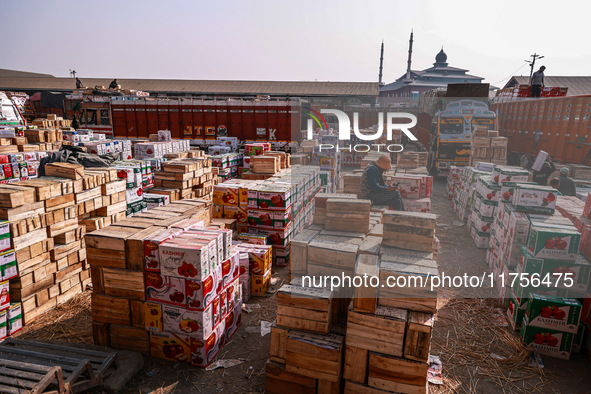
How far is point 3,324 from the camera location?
570 cm

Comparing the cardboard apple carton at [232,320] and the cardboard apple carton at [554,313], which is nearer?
the cardboard apple carton at [554,313]

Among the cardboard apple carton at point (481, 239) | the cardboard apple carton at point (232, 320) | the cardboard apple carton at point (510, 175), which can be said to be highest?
the cardboard apple carton at point (510, 175)

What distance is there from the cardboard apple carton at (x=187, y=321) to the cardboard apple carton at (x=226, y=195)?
13.0ft

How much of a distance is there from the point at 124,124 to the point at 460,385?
2067cm

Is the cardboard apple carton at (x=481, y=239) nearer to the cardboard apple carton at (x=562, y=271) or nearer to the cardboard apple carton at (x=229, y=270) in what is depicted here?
the cardboard apple carton at (x=562, y=271)

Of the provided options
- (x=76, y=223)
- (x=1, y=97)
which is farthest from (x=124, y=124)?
(x=76, y=223)

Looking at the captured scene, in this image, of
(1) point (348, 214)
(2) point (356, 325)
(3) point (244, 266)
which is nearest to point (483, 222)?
(1) point (348, 214)

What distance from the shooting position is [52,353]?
4863 mm

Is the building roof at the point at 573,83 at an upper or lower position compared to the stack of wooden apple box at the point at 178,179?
upper

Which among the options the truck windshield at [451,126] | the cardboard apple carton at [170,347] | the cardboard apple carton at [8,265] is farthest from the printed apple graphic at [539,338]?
the truck windshield at [451,126]

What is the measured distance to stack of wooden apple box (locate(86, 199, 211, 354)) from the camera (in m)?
5.11

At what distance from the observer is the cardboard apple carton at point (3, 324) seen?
5.68 meters

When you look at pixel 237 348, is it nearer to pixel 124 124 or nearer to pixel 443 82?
pixel 124 124

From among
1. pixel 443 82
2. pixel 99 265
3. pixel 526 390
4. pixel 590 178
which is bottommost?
pixel 526 390
